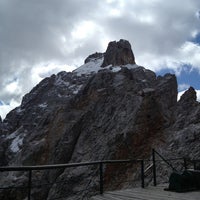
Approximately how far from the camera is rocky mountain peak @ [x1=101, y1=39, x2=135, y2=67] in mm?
99875

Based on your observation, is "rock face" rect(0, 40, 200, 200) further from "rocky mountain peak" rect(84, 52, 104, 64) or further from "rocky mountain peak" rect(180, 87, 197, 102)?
"rocky mountain peak" rect(84, 52, 104, 64)

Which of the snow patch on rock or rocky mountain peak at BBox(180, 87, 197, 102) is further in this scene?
the snow patch on rock

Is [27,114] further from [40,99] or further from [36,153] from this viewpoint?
[36,153]

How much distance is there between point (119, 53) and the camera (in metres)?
99.5

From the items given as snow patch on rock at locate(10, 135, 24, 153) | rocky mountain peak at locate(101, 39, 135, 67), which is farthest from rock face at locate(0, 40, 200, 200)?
rocky mountain peak at locate(101, 39, 135, 67)

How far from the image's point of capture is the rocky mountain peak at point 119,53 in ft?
328

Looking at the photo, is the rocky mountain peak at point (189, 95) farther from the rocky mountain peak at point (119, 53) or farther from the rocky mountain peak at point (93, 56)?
the rocky mountain peak at point (93, 56)

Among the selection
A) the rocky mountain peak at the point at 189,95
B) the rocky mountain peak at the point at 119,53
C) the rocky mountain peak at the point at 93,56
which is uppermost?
the rocky mountain peak at the point at 93,56

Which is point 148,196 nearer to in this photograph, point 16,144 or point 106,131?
point 106,131

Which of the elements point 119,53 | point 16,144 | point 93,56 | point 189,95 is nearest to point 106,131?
point 189,95

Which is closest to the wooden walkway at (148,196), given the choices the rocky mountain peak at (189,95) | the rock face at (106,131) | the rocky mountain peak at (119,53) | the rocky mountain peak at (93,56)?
the rock face at (106,131)

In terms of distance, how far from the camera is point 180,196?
7.59 m

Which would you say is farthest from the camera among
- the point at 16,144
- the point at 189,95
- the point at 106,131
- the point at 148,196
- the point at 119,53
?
the point at 119,53

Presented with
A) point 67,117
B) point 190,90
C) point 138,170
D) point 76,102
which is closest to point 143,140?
point 138,170
